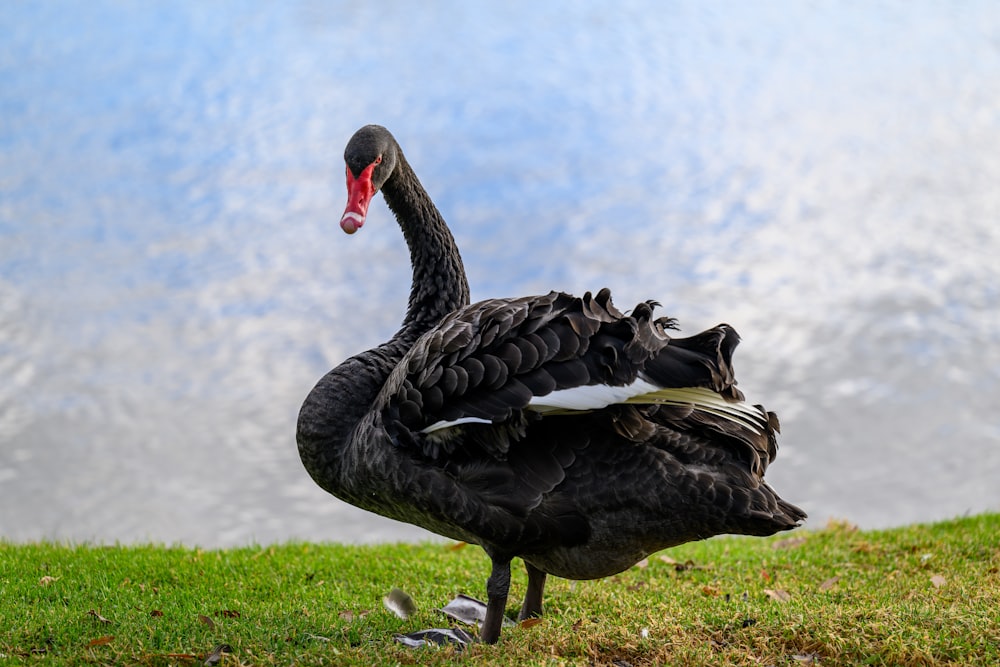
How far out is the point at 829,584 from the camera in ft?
15.9

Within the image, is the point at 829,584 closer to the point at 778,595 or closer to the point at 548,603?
the point at 778,595

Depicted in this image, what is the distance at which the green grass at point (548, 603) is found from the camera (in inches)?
136

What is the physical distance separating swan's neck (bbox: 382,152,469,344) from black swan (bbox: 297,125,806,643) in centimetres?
70

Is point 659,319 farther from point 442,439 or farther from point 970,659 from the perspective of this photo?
point 970,659

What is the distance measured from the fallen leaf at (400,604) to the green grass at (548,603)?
0.14 feet

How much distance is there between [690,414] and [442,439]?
81 centimetres

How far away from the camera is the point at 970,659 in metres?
3.32

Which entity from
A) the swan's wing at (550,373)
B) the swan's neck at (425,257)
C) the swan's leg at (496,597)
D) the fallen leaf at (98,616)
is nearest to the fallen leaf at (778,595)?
the swan's wing at (550,373)

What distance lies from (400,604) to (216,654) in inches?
37.1

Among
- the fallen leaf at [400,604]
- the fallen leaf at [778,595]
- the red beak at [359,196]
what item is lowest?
the fallen leaf at [400,604]

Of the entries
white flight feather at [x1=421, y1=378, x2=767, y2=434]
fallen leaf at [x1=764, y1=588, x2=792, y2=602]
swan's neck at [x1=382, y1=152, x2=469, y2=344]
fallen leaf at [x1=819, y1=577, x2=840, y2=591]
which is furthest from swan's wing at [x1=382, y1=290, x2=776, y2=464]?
fallen leaf at [x1=819, y1=577, x2=840, y2=591]

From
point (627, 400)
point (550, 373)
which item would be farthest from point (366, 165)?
point (627, 400)

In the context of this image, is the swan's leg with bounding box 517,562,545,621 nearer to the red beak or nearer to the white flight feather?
the white flight feather

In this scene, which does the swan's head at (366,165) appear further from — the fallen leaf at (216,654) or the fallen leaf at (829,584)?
the fallen leaf at (829,584)
